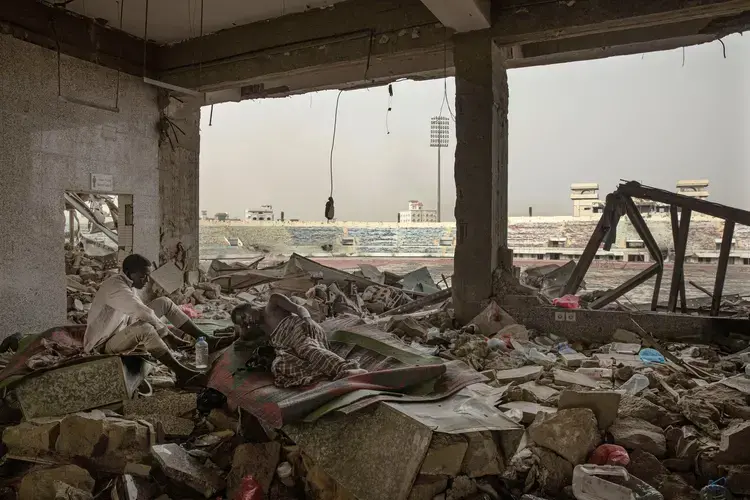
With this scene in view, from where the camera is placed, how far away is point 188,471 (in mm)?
3467

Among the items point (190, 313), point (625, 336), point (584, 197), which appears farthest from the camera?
point (584, 197)

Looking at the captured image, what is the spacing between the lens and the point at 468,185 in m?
7.42

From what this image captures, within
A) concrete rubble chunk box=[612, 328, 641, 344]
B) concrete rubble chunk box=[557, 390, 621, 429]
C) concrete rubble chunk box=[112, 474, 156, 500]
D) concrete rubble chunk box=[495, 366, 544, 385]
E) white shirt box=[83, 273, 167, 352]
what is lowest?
concrete rubble chunk box=[112, 474, 156, 500]

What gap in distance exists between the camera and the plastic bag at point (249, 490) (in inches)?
129

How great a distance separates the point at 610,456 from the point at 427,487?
4.17ft

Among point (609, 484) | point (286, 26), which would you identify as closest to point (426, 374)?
point (609, 484)

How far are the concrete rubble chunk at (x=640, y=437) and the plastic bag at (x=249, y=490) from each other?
2444 mm

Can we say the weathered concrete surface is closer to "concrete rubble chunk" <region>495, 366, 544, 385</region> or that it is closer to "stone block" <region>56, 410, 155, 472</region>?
"stone block" <region>56, 410, 155, 472</region>

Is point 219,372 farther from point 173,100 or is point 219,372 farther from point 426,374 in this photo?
point 173,100

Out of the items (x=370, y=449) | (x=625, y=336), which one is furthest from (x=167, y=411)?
(x=625, y=336)

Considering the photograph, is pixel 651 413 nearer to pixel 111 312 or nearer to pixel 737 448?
pixel 737 448

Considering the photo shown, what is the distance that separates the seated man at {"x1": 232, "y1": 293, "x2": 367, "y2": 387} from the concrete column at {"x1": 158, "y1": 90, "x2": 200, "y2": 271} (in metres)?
6.18

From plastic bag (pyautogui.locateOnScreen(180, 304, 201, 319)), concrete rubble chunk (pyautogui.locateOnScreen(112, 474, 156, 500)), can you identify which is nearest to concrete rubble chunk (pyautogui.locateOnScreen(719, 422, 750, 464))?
concrete rubble chunk (pyautogui.locateOnScreen(112, 474, 156, 500))

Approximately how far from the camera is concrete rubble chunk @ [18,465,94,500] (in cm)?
340
